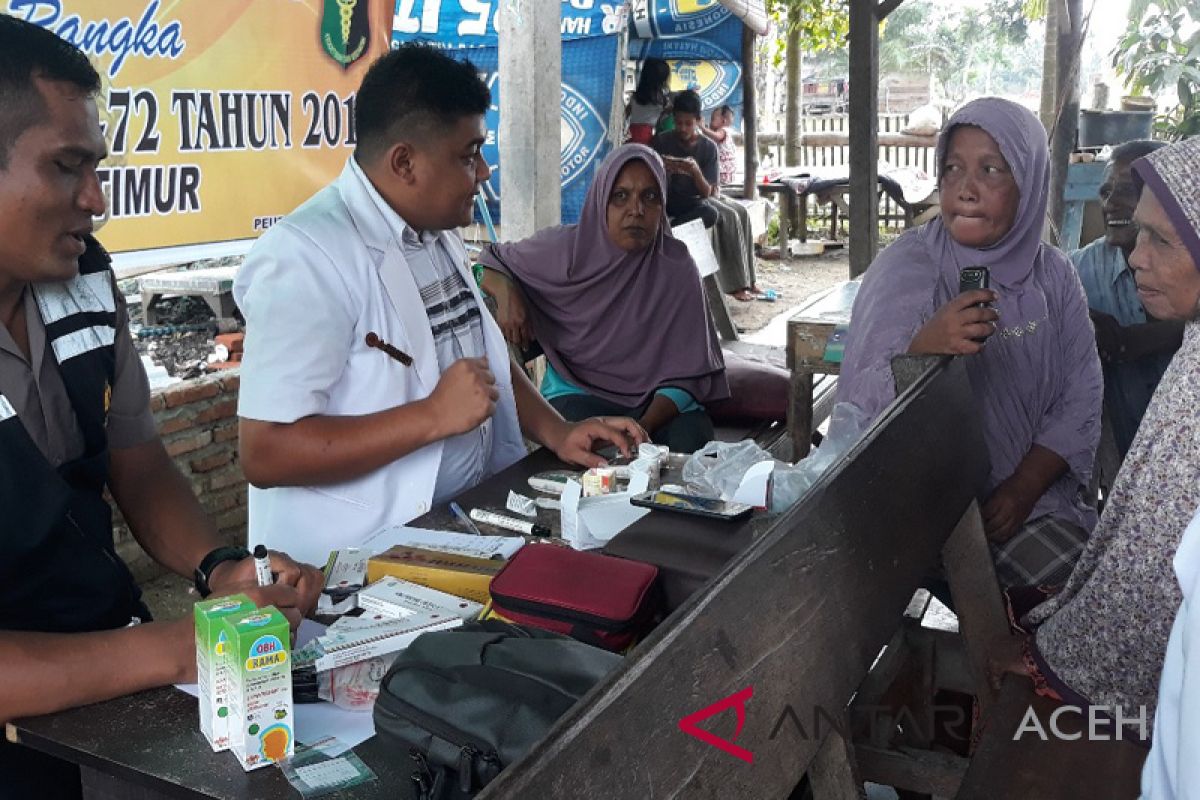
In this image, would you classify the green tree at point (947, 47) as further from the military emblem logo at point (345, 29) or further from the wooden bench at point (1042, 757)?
the wooden bench at point (1042, 757)

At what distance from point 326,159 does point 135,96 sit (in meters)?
0.86

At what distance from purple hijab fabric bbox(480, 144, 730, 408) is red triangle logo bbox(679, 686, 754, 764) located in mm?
2801

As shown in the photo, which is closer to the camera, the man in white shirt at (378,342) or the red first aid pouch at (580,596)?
the red first aid pouch at (580,596)

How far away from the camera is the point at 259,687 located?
1.43 m

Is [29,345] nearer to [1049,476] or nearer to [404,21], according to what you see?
[1049,476]

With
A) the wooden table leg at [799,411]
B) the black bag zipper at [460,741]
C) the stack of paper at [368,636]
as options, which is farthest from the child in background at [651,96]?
the black bag zipper at [460,741]

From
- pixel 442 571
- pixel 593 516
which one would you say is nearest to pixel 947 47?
pixel 593 516

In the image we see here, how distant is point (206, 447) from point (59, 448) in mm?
2544

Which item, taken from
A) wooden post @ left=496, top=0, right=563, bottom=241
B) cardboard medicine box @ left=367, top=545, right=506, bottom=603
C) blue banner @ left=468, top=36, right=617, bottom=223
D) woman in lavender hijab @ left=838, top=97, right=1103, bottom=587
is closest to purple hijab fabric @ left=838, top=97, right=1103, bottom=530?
woman in lavender hijab @ left=838, top=97, right=1103, bottom=587

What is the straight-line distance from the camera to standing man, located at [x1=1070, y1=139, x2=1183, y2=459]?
3672 mm

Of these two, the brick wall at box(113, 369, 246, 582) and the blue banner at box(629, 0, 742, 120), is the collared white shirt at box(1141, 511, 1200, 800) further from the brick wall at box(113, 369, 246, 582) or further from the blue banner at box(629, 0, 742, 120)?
the blue banner at box(629, 0, 742, 120)

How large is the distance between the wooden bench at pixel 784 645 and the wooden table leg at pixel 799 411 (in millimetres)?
2139

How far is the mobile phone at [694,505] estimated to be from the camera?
82.3 inches

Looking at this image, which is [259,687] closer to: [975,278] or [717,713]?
[717,713]
